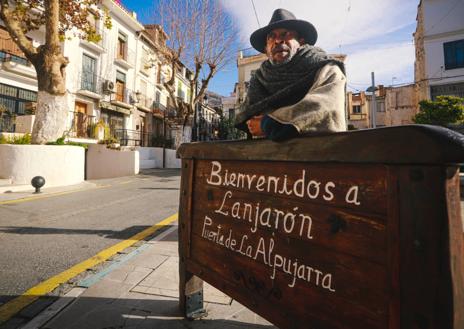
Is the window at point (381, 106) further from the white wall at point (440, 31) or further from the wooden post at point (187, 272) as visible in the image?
the wooden post at point (187, 272)

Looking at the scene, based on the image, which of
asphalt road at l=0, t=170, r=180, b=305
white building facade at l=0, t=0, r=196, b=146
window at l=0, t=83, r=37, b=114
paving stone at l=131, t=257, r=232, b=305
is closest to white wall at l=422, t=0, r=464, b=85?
white building facade at l=0, t=0, r=196, b=146

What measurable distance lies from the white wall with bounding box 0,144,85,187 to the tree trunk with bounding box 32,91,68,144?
0.66 metres

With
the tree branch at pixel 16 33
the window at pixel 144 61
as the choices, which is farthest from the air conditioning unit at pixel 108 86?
the tree branch at pixel 16 33

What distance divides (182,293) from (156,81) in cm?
2569

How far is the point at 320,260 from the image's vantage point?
1045 millimetres

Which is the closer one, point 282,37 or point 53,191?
point 282,37

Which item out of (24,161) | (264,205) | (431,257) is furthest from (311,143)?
(24,161)

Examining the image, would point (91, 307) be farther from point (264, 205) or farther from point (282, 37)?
point (282, 37)

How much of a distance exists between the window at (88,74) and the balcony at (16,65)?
277cm

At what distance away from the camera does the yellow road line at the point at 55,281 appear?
5.98 feet

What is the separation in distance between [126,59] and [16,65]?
8.13 m

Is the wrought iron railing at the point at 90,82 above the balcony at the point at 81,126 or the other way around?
above

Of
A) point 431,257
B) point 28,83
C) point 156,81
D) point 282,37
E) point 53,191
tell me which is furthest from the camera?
point 156,81

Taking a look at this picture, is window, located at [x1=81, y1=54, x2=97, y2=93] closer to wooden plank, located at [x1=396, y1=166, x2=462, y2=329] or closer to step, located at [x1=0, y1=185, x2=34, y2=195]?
step, located at [x1=0, y1=185, x2=34, y2=195]
